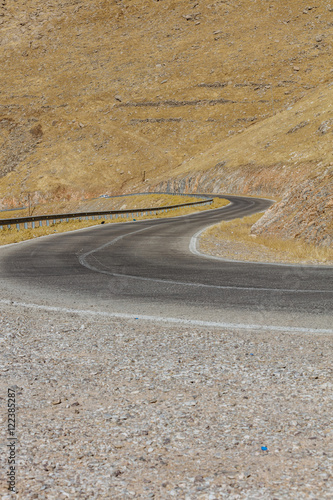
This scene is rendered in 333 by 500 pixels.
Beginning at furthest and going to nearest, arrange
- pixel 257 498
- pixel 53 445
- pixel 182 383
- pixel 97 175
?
1. pixel 97 175
2. pixel 182 383
3. pixel 53 445
4. pixel 257 498

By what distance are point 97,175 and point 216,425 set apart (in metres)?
92.4

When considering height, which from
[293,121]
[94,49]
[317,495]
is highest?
[94,49]

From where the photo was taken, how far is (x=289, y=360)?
5023 mm

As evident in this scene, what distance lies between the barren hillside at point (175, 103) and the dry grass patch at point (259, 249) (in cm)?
4357

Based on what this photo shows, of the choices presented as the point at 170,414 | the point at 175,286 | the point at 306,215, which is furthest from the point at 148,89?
the point at 170,414

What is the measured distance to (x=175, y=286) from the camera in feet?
30.8

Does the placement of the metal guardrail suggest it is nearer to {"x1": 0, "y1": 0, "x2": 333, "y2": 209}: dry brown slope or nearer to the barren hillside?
the barren hillside

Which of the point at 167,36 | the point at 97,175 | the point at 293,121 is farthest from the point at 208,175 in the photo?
the point at 167,36

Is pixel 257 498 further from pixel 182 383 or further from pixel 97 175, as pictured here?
pixel 97 175

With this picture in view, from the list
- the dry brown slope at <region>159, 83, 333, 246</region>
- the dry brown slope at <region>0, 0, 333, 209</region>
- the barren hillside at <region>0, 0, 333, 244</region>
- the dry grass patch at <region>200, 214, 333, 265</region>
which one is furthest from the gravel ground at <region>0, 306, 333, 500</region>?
the dry brown slope at <region>0, 0, 333, 209</region>

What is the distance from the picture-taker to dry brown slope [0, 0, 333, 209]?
95.9 metres

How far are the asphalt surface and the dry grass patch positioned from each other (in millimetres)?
1455

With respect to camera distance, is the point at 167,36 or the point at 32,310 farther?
the point at 167,36

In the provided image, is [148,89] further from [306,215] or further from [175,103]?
[306,215]
